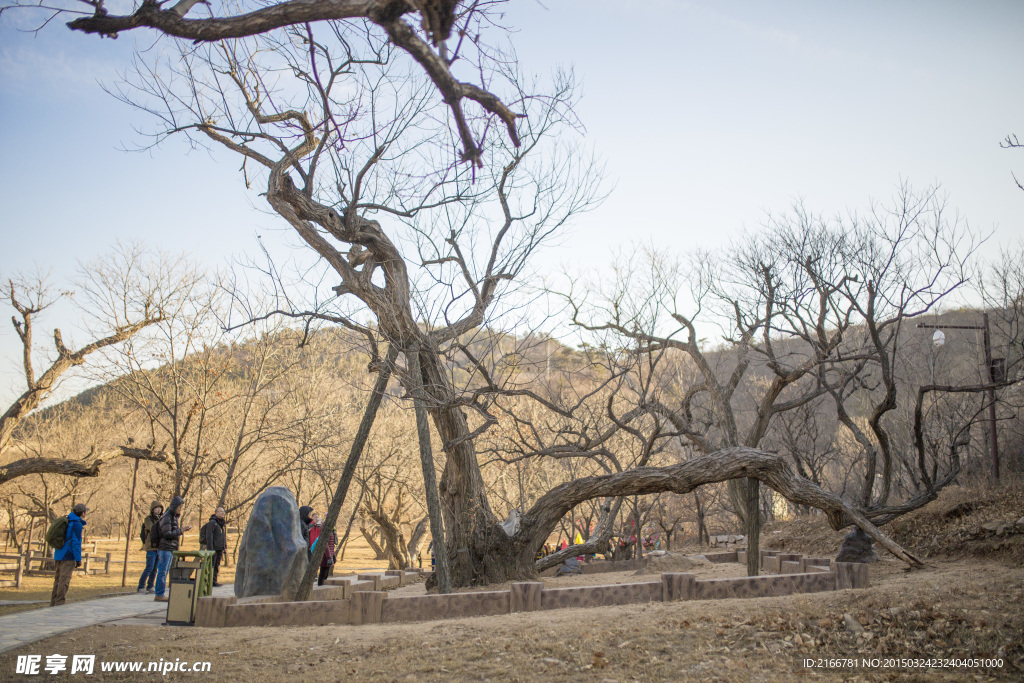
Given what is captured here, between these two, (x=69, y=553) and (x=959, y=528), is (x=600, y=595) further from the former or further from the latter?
(x=69, y=553)

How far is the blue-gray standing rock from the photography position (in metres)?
8.30

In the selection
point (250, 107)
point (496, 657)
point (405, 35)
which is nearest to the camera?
point (405, 35)

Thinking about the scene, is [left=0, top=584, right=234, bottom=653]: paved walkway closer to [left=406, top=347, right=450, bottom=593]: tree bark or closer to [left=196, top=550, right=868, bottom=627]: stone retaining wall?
[left=196, top=550, right=868, bottom=627]: stone retaining wall

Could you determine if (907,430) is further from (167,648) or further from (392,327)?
(167,648)

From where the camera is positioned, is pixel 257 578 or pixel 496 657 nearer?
pixel 496 657

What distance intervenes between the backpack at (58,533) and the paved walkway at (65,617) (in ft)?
2.92

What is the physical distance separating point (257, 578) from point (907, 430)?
16496mm

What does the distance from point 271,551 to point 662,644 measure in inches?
227

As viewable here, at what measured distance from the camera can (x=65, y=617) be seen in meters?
8.07

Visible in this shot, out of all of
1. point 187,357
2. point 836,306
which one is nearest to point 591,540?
point 836,306

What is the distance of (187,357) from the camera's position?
16922 millimetres

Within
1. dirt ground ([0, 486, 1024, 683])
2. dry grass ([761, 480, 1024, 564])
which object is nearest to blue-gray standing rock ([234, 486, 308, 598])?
dirt ground ([0, 486, 1024, 683])

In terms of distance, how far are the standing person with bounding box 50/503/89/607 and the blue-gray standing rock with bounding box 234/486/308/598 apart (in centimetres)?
270

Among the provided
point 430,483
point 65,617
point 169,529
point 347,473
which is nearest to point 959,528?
point 430,483
